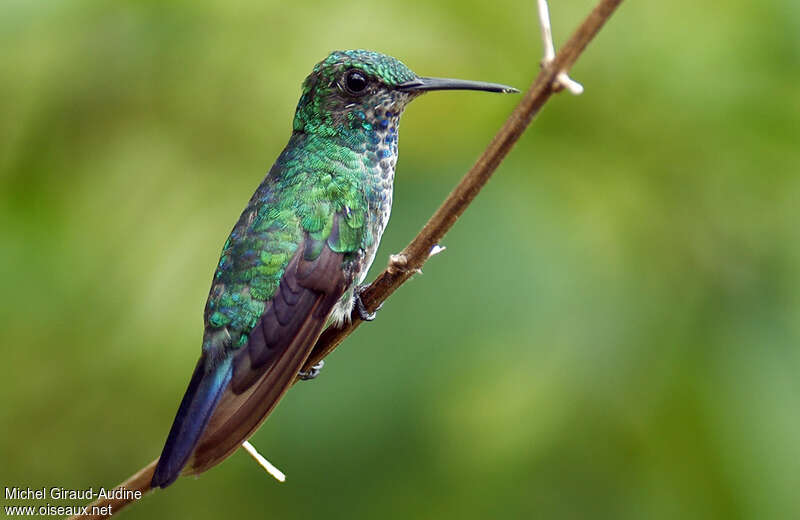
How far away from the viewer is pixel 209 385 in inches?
78.2

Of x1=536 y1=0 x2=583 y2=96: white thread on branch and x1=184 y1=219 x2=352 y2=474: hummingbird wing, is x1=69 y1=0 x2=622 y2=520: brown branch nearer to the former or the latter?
x1=536 y1=0 x2=583 y2=96: white thread on branch

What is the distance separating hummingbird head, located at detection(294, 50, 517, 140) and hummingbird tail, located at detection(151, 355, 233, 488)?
0.74 m

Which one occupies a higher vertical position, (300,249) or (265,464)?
(300,249)

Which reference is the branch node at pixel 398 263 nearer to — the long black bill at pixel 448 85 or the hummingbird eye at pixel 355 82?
the long black bill at pixel 448 85

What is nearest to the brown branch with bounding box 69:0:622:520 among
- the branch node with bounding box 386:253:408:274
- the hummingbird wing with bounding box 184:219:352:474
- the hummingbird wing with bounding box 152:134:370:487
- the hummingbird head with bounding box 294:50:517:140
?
the branch node with bounding box 386:253:408:274

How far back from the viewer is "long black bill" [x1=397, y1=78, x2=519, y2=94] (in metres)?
1.88

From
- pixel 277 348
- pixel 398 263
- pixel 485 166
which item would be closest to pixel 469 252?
pixel 277 348

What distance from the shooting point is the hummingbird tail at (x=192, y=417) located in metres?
1.67

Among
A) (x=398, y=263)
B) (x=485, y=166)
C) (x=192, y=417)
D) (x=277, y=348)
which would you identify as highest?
(x=485, y=166)

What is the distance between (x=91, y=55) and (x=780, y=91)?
2.04m

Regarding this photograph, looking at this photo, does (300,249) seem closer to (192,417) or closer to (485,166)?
(192,417)

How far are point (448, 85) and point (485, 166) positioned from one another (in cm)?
65

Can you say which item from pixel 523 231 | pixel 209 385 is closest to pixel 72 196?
pixel 209 385

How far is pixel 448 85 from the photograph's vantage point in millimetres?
1977
